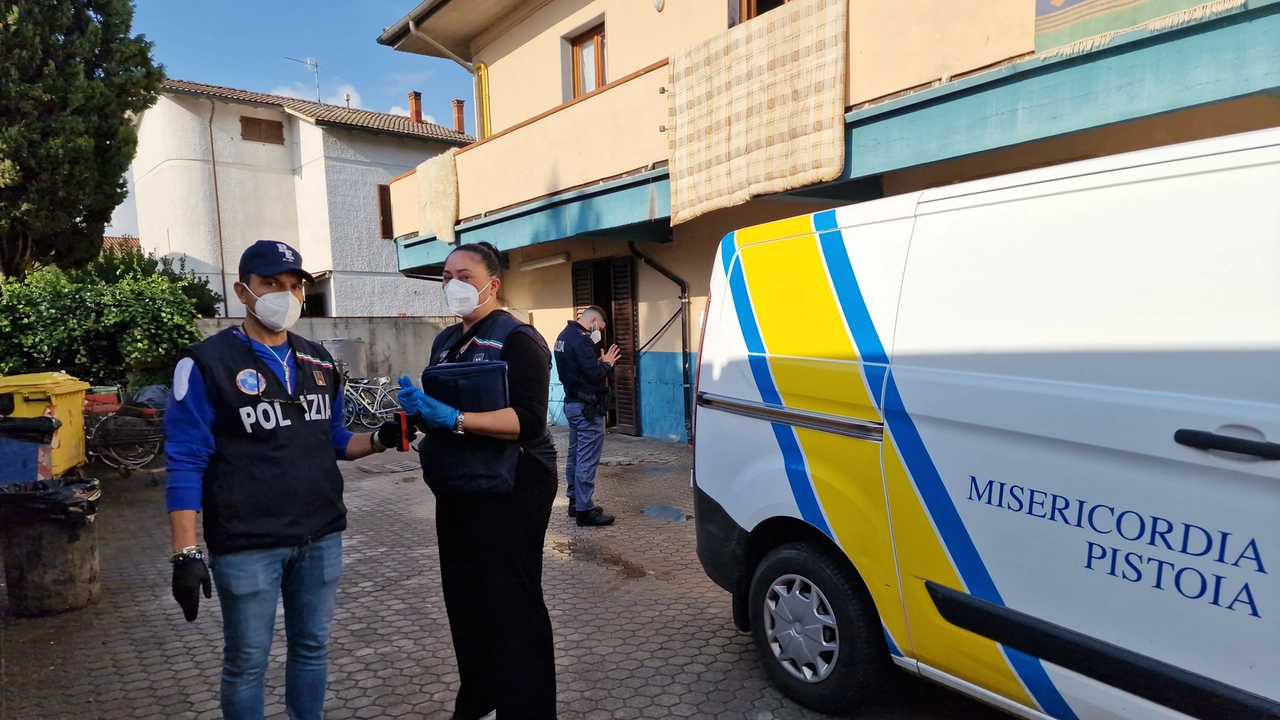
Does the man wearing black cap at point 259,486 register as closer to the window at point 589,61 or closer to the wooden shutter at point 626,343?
the wooden shutter at point 626,343

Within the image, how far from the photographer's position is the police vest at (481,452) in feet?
7.97

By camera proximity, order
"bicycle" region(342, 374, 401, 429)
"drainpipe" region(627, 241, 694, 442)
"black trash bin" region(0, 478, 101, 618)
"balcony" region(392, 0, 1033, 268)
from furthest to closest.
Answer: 1. "bicycle" region(342, 374, 401, 429)
2. "drainpipe" region(627, 241, 694, 442)
3. "balcony" region(392, 0, 1033, 268)
4. "black trash bin" region(0, 478, 101, 618)

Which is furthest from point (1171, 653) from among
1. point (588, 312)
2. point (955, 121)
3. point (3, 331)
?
point (3, 331)

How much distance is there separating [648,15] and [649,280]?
3201mm

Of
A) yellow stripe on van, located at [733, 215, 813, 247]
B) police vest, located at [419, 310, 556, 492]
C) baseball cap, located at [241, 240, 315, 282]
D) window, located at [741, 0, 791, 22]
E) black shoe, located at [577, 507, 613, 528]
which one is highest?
window, located at [741, 0, 791, 22]

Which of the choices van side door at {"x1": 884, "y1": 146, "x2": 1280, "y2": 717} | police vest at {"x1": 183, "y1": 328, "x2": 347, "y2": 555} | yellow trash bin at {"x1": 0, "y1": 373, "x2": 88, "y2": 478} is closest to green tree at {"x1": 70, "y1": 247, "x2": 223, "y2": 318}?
yellow trash bin at {"x1": 0, "y1": 373, "x2": 88, "y2": 478}

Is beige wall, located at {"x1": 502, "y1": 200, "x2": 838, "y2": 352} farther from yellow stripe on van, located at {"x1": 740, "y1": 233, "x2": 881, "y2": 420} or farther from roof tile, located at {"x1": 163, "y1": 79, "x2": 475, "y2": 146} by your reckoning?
roof tile, located at {"x1": 163, "y1": 79, "x2": 475, "y2": 146}

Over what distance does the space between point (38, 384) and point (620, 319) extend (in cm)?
639

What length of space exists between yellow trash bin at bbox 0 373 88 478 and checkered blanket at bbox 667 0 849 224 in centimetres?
541

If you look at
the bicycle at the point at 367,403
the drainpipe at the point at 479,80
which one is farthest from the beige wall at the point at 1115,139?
the bicycle at the point at 367,403

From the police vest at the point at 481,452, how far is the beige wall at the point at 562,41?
5366 millimetres

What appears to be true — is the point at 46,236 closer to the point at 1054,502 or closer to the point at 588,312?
the point at 588,312

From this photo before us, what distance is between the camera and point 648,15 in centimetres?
878

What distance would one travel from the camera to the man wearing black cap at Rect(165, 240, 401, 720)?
7.26 ft
